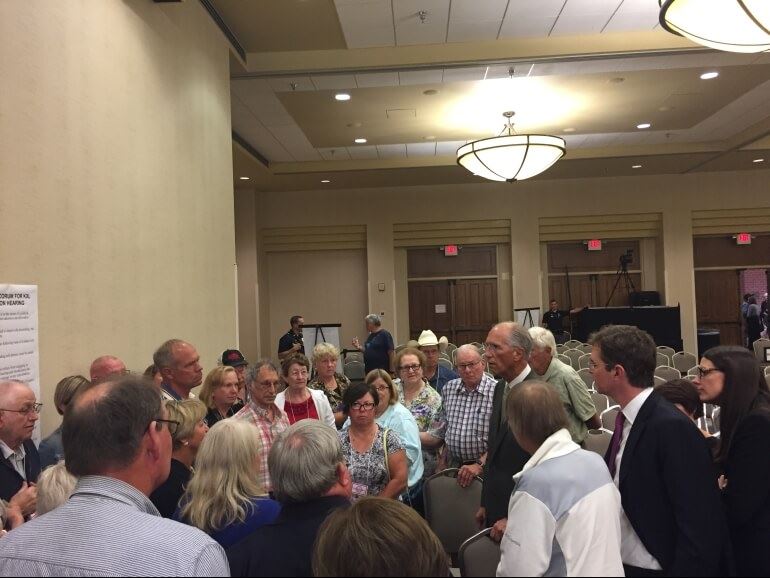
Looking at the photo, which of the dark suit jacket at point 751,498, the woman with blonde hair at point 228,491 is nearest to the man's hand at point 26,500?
the woman with blonde hair at point 228,491

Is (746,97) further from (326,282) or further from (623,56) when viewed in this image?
(326,282)

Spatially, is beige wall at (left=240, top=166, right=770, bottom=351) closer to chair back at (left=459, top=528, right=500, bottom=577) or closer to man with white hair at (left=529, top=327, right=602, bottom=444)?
man with white hair at (left=529, top=327, right=602, bottom=444)

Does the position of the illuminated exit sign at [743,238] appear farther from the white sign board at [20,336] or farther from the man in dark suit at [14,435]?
the man in dark suit at [14,435]

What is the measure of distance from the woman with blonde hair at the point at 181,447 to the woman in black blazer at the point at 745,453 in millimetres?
2054

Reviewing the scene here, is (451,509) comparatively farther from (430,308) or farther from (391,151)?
(430,308)

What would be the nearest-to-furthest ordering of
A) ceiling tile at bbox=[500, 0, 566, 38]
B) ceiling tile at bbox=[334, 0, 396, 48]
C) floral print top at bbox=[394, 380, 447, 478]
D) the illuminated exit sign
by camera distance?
floral print top at bbox=[394, 380, 447, 478]
ceiling tile at bbox=[334, 0, 396, 48]
ceiling tile at bbox=[500, 0, 566, 38]
the illuminated exit sign

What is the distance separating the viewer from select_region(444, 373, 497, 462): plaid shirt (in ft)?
12.7

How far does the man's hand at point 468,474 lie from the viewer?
3443 millimetres

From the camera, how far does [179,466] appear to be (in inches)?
100

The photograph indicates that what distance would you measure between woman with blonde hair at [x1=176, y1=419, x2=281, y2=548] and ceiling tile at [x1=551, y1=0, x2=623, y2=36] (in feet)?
19.6

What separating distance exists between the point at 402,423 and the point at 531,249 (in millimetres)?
11335

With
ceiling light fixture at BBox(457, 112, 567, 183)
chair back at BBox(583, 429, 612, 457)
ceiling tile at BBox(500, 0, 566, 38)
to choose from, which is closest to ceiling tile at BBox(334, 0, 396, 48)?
ceiling tile at BBox(500, 0, 566, 38)

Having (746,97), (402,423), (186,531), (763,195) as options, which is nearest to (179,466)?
(186,531)

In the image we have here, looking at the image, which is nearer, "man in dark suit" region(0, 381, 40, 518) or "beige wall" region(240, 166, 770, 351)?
"man in dark suit" region(0, 381, 40, 518)
